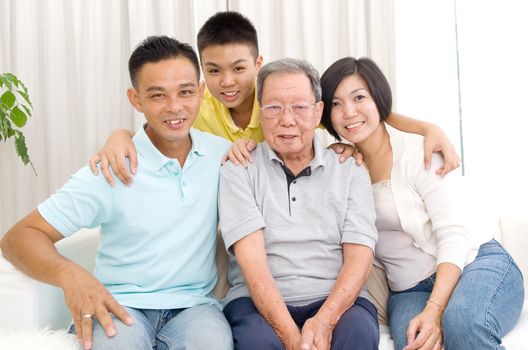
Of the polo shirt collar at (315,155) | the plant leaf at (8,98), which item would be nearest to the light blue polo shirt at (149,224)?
the polo shirt collar at (315,155)

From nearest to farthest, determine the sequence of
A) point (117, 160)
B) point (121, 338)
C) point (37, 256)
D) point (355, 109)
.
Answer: point (121, 338) → point (37, 256) → point (117, 160) → point (355, 109)

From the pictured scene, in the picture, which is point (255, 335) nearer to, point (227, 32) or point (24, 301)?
point (24, 301)

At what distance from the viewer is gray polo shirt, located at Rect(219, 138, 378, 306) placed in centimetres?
187

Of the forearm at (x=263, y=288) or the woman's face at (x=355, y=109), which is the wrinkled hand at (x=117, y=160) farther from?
the woman's face at (x=355, y=109)

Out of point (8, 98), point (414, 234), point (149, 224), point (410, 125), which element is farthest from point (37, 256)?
point (8, 98)

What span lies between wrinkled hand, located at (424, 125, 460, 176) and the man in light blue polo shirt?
67 cm

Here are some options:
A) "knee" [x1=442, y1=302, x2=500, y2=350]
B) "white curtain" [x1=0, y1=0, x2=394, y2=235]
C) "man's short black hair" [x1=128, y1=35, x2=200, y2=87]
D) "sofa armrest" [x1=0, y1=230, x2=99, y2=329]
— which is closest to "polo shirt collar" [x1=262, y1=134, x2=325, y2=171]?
"man's short black hair" [x1=128, y1=35, x2=200, y2=87]

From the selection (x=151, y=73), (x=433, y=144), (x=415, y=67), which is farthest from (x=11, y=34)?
(x=433, y=144)

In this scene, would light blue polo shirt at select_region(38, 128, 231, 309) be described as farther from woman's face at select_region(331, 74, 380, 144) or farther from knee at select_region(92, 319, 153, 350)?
woman's face at select_region(331, 74, 380, 144)

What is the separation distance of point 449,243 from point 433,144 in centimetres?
32

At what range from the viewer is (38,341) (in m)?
1.60

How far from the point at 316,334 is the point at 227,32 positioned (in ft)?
3.79

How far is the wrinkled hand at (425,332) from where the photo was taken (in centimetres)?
170

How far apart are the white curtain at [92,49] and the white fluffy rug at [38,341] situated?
1990mm
